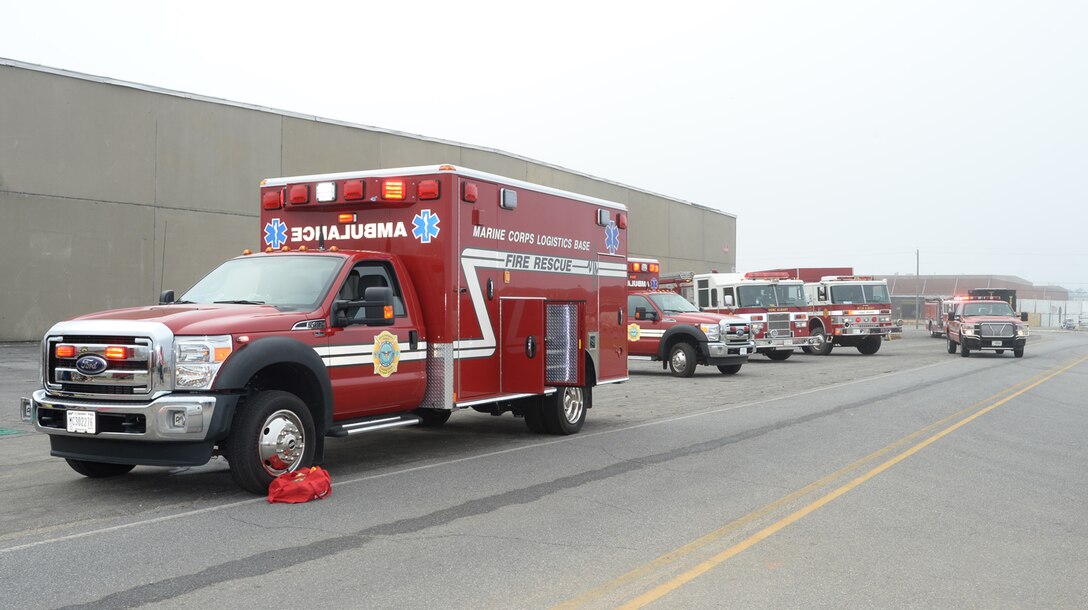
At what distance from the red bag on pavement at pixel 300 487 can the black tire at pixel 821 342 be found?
26944 mm

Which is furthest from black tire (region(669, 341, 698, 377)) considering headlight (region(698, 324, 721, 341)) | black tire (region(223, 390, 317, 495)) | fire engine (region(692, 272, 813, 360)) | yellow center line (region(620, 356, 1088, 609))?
black tire (region(223, 390, 317, 495))

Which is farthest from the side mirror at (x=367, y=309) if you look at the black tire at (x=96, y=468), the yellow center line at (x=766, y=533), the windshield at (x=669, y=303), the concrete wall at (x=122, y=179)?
the concrete wall at (x=122, y=179)

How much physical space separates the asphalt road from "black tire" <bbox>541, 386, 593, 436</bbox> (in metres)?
0.22

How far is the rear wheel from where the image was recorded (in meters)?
32.6

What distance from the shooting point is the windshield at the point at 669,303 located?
2297 cm

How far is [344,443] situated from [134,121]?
1796 centimetres

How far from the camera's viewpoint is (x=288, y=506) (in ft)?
24.4

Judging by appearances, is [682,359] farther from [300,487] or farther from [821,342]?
[300,487]

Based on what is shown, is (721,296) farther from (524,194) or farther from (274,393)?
(274,393)

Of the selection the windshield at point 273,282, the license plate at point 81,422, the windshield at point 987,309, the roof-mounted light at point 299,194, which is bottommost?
the license plate at point 81,422

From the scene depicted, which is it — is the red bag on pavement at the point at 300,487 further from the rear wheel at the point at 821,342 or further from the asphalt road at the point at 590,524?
the rear wheel at the point at 821,342

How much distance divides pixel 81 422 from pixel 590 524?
3939mm

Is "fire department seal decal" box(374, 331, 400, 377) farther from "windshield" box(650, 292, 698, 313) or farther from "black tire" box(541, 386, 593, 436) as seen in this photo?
"windshield" box(650, 292, 698, 313)

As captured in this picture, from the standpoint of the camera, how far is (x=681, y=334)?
2241cm
